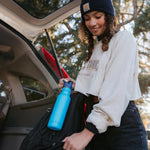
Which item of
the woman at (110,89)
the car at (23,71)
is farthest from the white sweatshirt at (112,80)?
the car at (23,71)

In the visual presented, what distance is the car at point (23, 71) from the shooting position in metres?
1.78

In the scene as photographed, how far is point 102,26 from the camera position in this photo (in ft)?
4.17

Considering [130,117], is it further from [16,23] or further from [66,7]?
[16,23]

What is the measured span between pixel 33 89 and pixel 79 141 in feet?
5.00

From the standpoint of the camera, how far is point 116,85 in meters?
1.01

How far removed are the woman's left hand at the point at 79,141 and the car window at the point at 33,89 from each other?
122 centimetres

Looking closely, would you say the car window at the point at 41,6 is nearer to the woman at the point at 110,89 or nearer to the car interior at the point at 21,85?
the car interior at the point at 21,85

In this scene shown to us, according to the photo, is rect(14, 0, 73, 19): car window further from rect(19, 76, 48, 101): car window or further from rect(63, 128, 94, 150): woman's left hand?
rect(63, 128, 94, 150): woman's left hand

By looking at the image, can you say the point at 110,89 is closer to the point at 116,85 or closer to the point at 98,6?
the point at 116,85

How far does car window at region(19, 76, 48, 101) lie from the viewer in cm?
221

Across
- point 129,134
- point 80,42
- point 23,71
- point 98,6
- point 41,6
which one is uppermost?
point 80,42

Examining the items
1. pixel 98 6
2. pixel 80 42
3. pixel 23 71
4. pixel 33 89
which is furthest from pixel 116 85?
pixel 80 42

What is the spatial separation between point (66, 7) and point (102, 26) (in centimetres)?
61

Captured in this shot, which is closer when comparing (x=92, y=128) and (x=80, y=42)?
(x=92, y=128)
